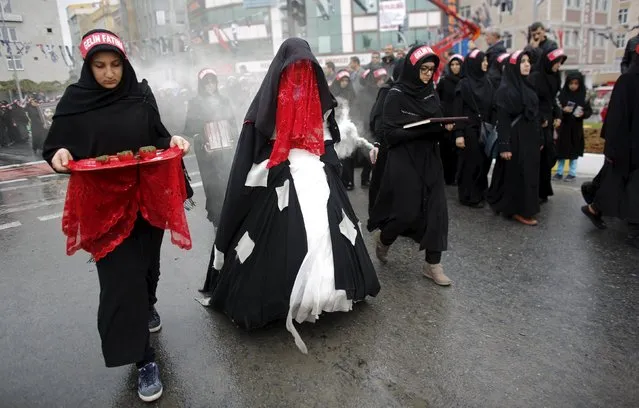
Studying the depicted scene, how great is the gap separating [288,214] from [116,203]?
1046 millimetres

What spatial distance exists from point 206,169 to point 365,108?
455 centimetres

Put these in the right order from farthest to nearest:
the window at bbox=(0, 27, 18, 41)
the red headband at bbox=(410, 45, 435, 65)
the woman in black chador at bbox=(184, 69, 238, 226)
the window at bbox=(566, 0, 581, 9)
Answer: the window at bbox=(566, 0, 581, 9) < the window at bbox=(0, 27, 18, 41) < the woman in black chador at bbox=(184, 69, 238, 226) < the red headband at bbox=(410, 45, 435, 65)

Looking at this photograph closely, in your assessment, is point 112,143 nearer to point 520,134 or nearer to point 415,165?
point 415,165

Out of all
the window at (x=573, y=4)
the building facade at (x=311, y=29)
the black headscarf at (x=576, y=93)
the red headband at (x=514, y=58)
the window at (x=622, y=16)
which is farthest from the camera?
the building facade at (x=311, y=29)

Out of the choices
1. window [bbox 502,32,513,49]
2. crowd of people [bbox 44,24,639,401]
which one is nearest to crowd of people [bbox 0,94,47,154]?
crowd of people [bbox 44,24,639,401]

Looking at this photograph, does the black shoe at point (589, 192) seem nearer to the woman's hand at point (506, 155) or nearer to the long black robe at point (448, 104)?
the woman's hand at point (506, 155)

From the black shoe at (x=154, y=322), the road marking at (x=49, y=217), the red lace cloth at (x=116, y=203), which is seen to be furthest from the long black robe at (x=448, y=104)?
the road marking at (x=49, y=217)

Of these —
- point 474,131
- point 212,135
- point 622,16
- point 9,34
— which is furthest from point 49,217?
point 622,16

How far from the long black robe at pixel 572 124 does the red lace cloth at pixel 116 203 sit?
6.68 m

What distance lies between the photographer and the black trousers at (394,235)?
13.3 ft

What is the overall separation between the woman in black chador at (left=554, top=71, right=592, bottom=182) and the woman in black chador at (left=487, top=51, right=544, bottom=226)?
215cm

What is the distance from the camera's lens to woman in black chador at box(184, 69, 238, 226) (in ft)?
17.9

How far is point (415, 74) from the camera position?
4059 mm

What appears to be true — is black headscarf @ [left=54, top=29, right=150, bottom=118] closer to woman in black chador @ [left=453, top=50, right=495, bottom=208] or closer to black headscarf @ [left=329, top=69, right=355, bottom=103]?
woman in black chador @ [left=453, top=50, right=495, bottom=208]
